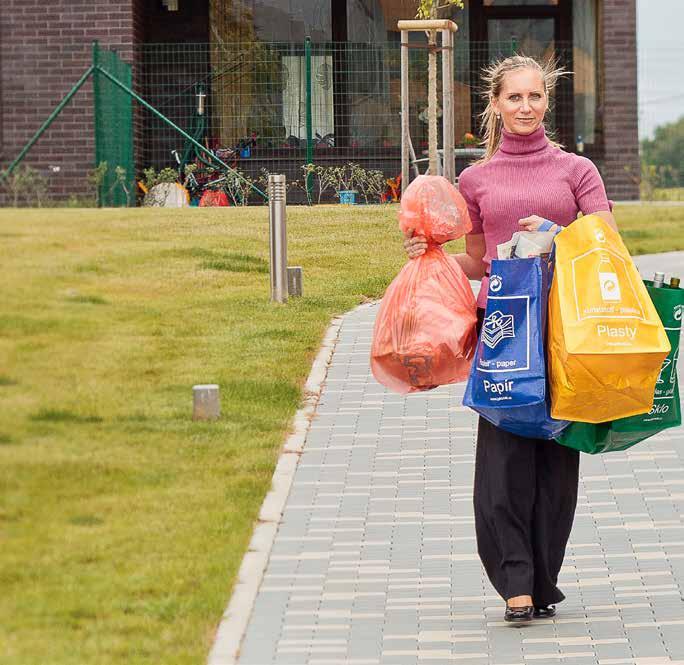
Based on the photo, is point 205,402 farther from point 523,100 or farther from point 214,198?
point 214,198

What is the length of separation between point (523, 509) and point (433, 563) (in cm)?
93

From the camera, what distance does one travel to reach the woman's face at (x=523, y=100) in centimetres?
543

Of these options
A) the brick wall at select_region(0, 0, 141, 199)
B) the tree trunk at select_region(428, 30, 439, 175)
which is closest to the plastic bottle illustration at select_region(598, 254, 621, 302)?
the tree trunk at select_region(428, 30, 439, 175)

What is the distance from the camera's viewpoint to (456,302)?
541cm

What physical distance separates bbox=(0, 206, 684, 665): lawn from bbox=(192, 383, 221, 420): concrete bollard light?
11cm

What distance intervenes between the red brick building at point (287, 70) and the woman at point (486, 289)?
15.1 meters

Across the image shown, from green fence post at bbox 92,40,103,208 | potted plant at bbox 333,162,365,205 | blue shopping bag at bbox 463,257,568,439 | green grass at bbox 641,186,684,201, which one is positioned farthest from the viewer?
green grass at bbox 641,186,684,201

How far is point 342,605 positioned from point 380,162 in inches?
674

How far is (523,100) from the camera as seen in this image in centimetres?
545

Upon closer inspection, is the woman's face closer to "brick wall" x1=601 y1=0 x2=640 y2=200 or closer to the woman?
the woman

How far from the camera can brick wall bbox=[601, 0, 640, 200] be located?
2234 centimetres

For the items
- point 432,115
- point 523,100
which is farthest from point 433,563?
point 432,115

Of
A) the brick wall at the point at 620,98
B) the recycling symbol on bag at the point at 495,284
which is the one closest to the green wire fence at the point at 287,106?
the brick wall at the point at 620,98

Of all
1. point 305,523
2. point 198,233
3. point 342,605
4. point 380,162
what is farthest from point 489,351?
point 380,162
